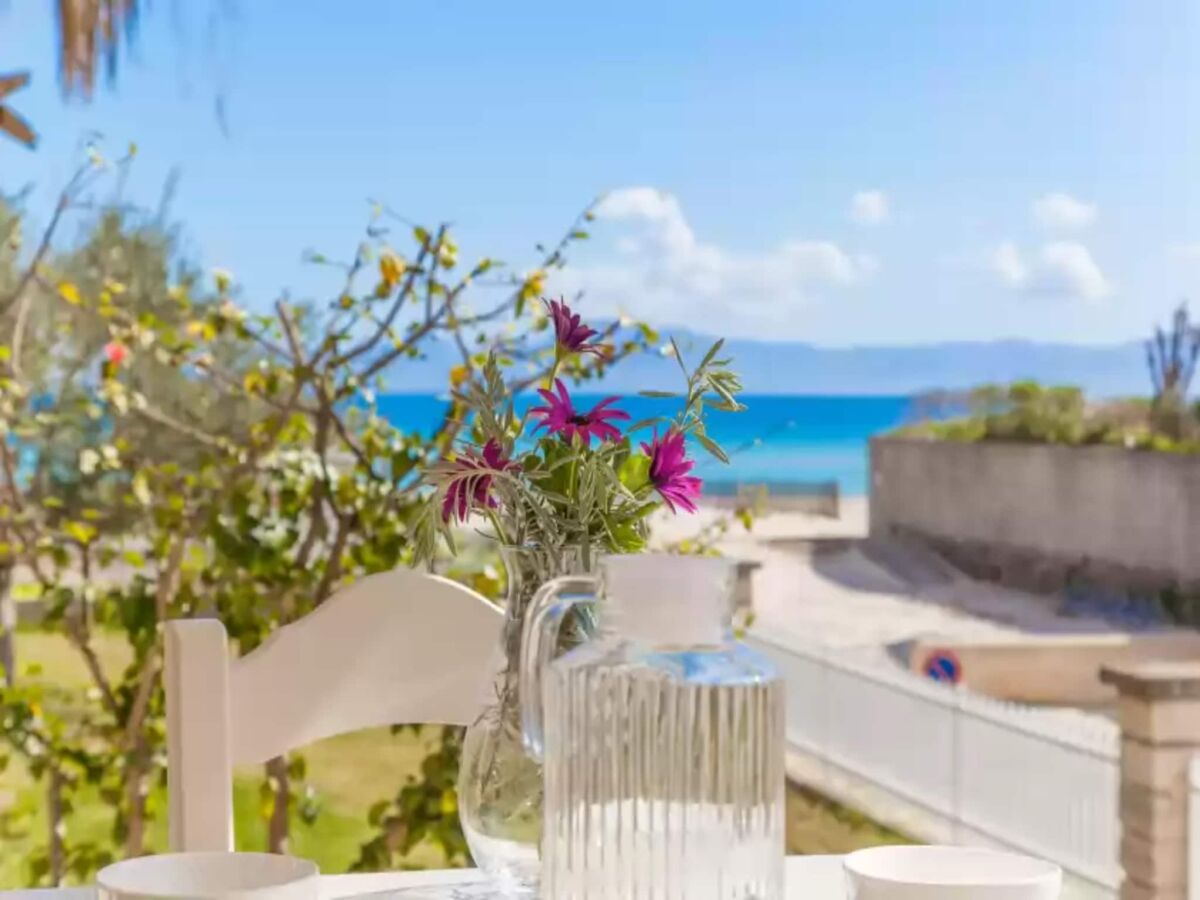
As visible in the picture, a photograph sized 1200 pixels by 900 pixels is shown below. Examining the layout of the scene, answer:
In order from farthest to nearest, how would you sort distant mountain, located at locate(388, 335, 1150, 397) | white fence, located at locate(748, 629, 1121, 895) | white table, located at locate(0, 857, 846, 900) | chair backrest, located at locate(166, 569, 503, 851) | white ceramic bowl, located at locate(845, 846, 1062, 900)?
distant mountain, located at locate(388, 335, 1150, 397) < white fence, located at locate(748, 629, 1121, 895) < chair backrest, located at locate(166, 569, 503, 851) < white table, located at locate(0, 857, 846, 900) < white ceramic bowl, located at locate(845, 846, 1062, 900)

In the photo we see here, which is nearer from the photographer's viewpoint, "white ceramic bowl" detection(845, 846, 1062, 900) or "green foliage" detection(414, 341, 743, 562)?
"white ceramic bowl" detection(845, 846, 1062, 900)

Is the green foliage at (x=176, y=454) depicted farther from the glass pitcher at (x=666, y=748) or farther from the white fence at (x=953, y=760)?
the glass pitcher at (x=666, y=748)

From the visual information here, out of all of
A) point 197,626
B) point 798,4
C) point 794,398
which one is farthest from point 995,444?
point 197,626

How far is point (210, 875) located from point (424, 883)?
0.29 m

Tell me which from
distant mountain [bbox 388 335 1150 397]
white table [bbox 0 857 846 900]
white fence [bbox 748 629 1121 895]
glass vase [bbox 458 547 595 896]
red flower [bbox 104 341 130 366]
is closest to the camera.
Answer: glass vase [bbox 458 547 595 896]

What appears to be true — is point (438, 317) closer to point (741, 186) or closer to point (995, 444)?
point (741, 186)

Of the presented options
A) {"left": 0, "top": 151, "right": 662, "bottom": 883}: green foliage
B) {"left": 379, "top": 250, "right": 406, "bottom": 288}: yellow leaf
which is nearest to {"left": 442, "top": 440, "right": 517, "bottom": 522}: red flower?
{"left": 0, "top": 151, "right": 662, "bottom": 883}: green foliage

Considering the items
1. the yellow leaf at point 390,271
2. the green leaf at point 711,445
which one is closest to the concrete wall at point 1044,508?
the yellow leaf at point 390,271

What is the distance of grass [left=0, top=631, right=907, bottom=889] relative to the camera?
2.96 metres

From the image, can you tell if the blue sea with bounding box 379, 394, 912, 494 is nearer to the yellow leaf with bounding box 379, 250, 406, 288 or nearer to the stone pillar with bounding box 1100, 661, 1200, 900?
the yellow leaf with bounding box 379, 250, 406, 288

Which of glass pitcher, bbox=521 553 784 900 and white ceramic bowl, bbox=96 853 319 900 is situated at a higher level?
glass pitcher, bbox=521 553 784 900

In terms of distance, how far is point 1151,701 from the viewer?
3.06 meters

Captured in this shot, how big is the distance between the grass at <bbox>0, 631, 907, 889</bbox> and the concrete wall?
0.55 meters

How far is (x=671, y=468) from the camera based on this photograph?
3.34 ft
